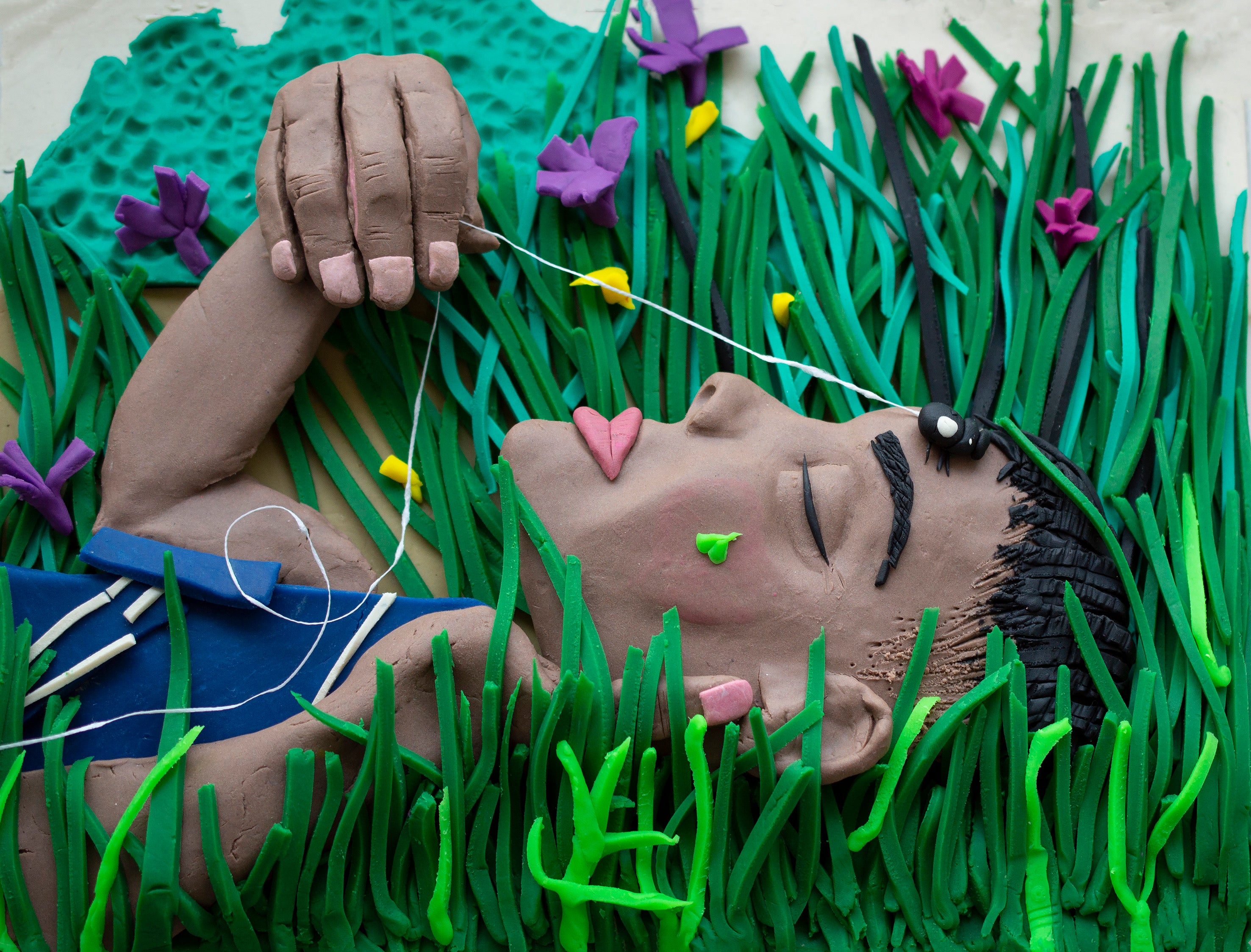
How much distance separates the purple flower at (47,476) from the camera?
1019mm

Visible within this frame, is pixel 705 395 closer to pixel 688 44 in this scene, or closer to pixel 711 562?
pixel 711 562

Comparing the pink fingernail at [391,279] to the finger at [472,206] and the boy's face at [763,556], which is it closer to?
the finger at [472,206]

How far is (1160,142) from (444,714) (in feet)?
4.02

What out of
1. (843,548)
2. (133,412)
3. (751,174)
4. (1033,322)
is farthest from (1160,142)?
(133,412)

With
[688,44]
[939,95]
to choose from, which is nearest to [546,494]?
[688,44]

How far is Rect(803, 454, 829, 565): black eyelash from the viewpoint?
0.98 meters

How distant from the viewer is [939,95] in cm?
131

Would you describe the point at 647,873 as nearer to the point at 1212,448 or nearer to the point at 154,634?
the point at 154,634

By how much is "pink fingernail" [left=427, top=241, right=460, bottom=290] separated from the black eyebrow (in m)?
0.48

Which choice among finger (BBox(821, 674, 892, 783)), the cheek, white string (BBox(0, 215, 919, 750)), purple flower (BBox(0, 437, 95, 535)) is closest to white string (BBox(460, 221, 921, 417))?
white string (BBox(0, 215, 919, 750))

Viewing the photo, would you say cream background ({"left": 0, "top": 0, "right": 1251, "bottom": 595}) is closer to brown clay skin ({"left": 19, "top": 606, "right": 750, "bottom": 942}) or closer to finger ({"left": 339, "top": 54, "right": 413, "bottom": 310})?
finger ({"left": 339, "top": 54, "right": 413, "bottom": 310})

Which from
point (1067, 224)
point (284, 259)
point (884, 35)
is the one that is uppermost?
point (884, 35)

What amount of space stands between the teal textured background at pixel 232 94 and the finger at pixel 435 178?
23 cm

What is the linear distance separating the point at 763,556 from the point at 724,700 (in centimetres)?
15
